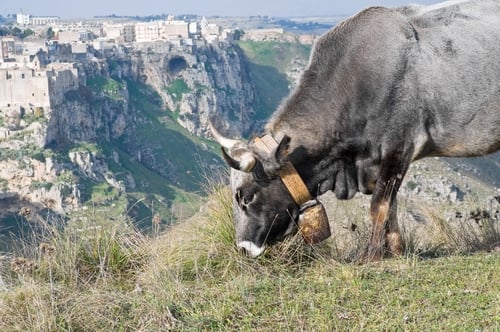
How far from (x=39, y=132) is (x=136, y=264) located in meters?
93.8

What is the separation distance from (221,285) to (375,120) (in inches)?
85.4

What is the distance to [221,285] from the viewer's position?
6133 mm

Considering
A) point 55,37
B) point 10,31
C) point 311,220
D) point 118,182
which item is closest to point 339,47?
point 311,220

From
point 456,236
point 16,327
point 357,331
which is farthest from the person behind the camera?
point 456,236

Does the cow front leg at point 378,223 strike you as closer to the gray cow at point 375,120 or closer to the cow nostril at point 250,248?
the gray cow at point 375,120

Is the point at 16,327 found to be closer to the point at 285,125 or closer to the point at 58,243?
the point at 58,243

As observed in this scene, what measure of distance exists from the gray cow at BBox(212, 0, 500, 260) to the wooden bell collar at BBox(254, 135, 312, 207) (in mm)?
54

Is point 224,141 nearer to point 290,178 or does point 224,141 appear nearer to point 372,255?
point 290,178

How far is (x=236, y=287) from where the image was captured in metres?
5.91

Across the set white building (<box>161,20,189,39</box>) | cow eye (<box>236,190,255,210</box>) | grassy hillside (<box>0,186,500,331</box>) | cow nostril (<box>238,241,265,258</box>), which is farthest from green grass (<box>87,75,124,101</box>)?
cow nostril (<box>238,241,265,258</box>)

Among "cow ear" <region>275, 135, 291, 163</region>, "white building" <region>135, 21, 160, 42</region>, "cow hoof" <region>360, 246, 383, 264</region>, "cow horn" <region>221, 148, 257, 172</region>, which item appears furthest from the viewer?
"white building" <region>135, 21, 160, 42</region>

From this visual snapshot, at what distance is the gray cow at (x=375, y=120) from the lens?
6922mm

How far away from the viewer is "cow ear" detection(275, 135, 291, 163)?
22.4 ft

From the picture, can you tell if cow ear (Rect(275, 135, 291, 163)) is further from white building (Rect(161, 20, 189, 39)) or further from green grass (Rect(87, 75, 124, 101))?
white building (Rect(161, 20, 189, 39))
